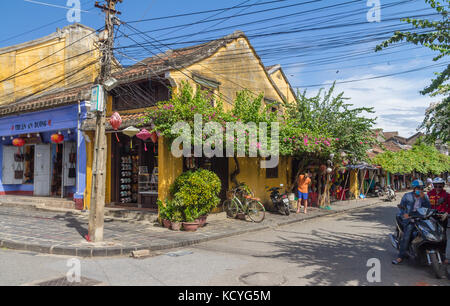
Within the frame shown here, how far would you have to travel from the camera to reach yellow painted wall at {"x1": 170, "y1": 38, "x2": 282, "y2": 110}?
13505 millimetres

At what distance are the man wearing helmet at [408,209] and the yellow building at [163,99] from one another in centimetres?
694

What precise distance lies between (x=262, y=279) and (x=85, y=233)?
5790mm

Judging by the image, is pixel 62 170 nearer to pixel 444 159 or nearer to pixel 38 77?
pixel 38 77

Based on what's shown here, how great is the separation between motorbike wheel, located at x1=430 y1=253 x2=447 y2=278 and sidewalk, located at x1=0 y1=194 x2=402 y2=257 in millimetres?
5450

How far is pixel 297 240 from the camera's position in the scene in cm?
930

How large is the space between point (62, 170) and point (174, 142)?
7615mm

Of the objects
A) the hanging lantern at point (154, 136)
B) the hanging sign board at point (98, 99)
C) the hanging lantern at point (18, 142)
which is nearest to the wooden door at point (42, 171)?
the hanging lantern at point (18, 142)

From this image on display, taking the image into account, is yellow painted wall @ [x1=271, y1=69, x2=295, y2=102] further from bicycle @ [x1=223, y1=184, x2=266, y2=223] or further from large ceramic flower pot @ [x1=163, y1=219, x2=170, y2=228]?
large ceramic flower pot @ [x1=163, y1=219, x2=170, y2=228]

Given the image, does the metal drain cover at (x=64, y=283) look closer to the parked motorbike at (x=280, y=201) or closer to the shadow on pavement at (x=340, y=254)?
the shadow on pavement at (x=340, y=254)

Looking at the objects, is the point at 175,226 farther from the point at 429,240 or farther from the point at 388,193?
the point at 388,193

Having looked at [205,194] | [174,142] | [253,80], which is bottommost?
[205,194]

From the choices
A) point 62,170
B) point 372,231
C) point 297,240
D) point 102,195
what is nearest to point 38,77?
point 62,170

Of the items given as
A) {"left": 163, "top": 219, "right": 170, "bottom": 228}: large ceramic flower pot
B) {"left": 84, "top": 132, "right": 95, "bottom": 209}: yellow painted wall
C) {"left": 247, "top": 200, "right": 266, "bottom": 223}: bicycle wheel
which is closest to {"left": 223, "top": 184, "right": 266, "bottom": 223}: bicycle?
{"left": 247, "top": 200, "right": 266, "bottom": 223}: bicycle wheel

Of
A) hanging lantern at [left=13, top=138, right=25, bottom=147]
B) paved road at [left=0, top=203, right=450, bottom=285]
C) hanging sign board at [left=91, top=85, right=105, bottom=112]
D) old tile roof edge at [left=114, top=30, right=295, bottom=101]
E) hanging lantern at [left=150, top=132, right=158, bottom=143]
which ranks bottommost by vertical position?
paved road at [left=0, top=203, right=450, bottom=285]
